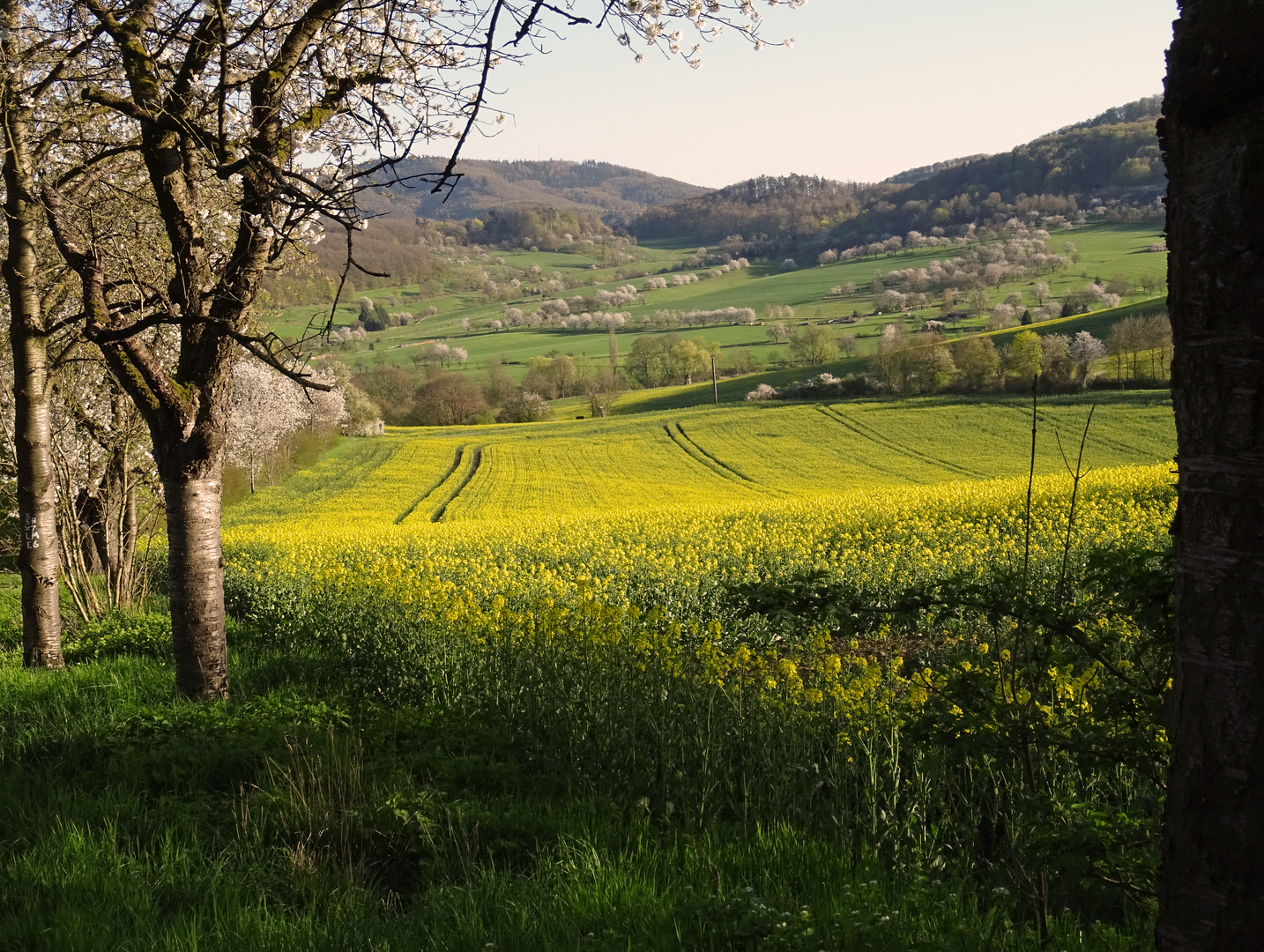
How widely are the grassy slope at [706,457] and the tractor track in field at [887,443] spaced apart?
10 cm

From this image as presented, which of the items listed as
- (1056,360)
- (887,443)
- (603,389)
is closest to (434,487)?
(887,443)

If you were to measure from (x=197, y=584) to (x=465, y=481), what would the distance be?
3856 cm

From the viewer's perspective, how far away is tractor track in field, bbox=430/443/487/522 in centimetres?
3532

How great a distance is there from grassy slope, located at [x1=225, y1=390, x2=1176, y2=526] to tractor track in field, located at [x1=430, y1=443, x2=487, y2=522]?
6.5 inches

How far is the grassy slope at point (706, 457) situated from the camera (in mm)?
37188

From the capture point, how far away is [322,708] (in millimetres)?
6176

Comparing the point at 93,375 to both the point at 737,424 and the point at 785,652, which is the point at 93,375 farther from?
the point at 737,424

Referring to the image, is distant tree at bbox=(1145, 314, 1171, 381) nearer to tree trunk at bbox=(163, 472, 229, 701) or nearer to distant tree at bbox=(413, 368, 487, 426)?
distant tree at bbox=(413, 368, 487, 426)

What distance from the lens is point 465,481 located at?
145 feet

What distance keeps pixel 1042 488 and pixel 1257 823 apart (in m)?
21.7

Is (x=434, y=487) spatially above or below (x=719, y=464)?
below

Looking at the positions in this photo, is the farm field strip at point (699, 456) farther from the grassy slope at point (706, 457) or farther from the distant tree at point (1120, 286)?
the distant tree at point (1120, 286)

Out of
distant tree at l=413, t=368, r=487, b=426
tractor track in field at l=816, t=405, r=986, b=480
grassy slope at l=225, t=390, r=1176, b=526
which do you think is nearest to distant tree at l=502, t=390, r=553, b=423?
distant tree at l=413, t=368, r=487, b=426

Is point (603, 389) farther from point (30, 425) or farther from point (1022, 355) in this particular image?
point (30, 425)
